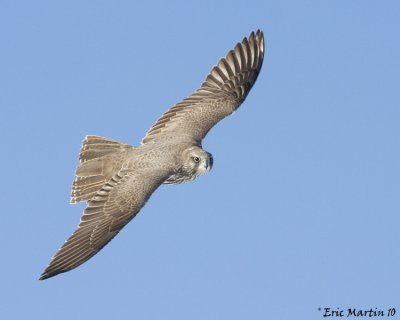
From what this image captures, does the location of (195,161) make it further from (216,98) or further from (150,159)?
(216,98)

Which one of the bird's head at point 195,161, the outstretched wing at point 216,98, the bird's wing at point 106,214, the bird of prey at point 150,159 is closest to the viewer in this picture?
the bird's wing at point 106,214

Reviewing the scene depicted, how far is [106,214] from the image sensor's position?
56.3 feet

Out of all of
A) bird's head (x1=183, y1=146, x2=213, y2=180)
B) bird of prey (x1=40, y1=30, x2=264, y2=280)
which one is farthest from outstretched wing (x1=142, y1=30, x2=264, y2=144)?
bird's head (x1=183, y1=146, x2=213, y2=180)

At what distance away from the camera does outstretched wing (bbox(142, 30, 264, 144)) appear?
19781 mm

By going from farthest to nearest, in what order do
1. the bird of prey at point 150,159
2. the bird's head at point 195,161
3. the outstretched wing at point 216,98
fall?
1. the outstretched wing at point 216,98
2. the bird's head at point 195,161
3. the bird of prey at point 150,159

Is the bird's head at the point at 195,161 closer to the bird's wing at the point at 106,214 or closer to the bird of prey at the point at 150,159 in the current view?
the bird of prey at the point at 150,159

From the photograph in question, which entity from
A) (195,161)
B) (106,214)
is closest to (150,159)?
(195,161)

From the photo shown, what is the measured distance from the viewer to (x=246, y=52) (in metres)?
21.2

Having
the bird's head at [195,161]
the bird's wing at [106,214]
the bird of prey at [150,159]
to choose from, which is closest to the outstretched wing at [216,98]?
the bird of prey at [150,159]

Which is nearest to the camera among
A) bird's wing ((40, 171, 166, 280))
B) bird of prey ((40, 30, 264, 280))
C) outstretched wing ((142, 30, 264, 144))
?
bird's wing ((40, 171, 166, 280))

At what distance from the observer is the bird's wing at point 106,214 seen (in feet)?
54.0

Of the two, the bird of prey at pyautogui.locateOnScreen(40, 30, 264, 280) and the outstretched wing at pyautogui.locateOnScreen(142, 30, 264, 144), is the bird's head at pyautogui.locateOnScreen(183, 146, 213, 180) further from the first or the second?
the outstretched wing at pyautogui.locateOnScreen(142, 30, 264, 144)

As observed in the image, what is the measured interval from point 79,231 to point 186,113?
4489 mm

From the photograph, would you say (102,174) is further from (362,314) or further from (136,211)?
(362,314)
